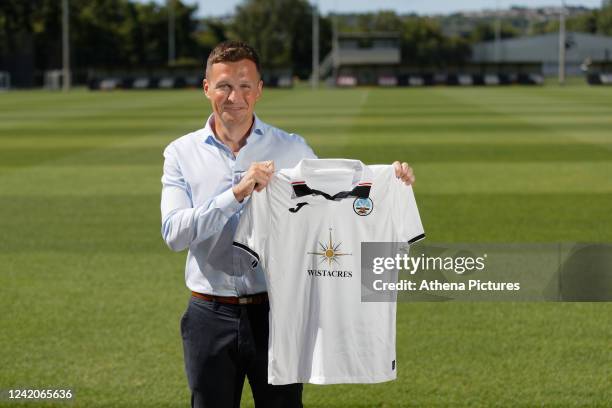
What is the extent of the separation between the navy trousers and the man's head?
79cm

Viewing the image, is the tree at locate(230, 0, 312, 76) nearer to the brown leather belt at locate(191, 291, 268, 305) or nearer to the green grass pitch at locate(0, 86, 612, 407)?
the green grass pitch at locate(0, 86, 612, 407)

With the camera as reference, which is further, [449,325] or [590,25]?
[590,25]

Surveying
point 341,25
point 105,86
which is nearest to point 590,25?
point 341,25

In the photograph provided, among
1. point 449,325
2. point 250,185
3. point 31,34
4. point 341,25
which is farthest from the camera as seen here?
point 341,25

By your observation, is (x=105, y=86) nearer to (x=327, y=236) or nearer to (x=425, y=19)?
(x=327, y=236)

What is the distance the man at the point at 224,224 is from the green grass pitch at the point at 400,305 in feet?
6.72

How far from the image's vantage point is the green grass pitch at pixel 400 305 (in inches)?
257

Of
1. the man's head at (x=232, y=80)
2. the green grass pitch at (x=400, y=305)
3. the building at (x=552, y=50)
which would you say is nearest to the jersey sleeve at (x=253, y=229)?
the man's head at (x=232, y=80)

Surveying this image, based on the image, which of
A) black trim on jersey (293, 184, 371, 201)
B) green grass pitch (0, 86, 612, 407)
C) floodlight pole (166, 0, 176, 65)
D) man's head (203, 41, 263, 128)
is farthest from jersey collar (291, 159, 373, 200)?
floodlight pole (166, 0, 176, 65)

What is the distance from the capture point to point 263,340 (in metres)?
4.22

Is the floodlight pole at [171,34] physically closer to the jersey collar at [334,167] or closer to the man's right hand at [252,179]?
the jersey collar at [334,167]

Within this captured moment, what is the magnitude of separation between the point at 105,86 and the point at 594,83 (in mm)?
34510
